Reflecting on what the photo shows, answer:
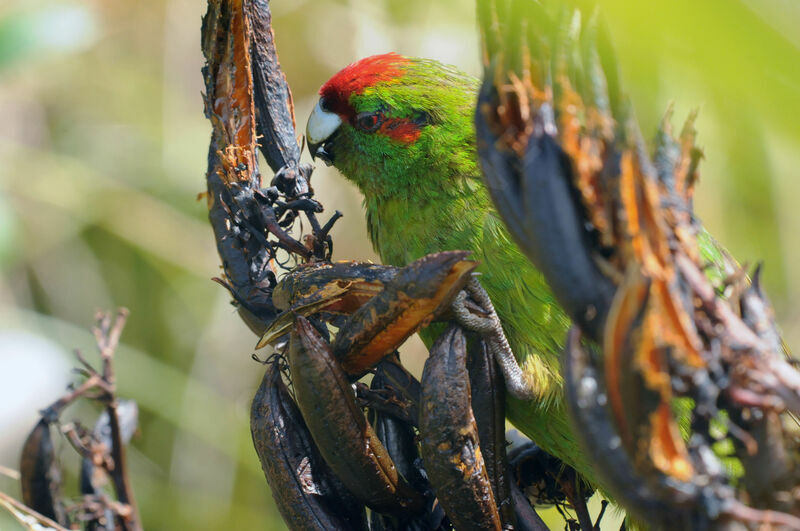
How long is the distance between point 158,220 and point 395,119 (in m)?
1.49

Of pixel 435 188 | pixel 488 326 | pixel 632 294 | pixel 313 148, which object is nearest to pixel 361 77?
pixel 313 148

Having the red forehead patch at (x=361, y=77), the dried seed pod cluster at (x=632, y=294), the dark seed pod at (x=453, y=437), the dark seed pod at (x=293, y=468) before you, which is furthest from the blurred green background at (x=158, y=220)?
the dried seed pod cluster at (x=632, y=294)

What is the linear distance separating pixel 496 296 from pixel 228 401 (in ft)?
5.19

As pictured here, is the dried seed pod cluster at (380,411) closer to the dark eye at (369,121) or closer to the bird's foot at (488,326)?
the bird's foot at (488,326)

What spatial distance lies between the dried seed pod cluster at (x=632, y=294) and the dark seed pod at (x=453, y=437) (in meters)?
0.29

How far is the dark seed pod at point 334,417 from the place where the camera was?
91cm

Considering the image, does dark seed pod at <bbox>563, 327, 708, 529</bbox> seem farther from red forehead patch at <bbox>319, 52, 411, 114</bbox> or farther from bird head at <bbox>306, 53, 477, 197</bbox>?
A: red forehead patch at <bbox>319, 52, 411, 114</bbox>

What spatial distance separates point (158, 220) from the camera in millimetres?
2910

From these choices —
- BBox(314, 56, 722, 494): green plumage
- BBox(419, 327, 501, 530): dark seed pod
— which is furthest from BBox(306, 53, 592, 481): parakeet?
BBox(419, 327, 501, 530): dark seed pod

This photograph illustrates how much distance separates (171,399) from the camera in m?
2.73

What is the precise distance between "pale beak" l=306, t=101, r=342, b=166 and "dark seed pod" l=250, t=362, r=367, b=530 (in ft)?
3.06

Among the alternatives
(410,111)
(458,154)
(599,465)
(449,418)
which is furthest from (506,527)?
(410,111)

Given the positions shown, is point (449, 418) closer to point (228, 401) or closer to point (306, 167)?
point (306, 167)

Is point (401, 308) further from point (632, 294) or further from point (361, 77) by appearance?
point (361, 77)
